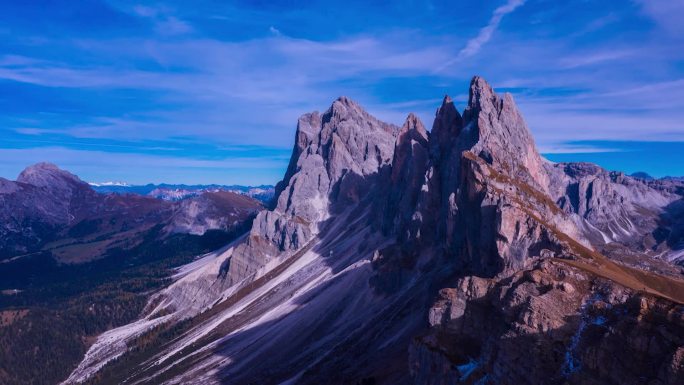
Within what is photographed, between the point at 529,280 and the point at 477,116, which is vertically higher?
the point at 477,116

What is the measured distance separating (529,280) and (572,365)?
11980mm

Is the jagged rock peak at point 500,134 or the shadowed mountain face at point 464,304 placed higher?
the jagged rock peak at point 500,134

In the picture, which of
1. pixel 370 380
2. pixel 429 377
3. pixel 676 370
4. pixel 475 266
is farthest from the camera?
pixel 475 266

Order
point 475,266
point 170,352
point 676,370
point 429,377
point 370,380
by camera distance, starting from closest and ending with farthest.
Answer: point 676,370
point 429,377
point 370,380
point 475,266
point 170,352

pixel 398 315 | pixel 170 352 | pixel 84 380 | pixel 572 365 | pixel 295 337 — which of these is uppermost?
pixel 572 365

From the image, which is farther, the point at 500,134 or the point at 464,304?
the point at 500,134

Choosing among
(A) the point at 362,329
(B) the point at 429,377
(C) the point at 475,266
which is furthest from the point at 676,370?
(A) the point at 362,329

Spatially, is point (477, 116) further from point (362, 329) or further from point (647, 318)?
point (647, 318)

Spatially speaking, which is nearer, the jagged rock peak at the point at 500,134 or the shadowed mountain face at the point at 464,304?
the shadowed mountain face at the point at 464,304

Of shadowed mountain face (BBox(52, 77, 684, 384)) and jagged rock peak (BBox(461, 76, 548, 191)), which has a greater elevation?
A: jagged rock peak (BBox(461, 76, 548, 191))

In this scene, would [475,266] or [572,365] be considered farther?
[475,266]

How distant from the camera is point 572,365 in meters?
42.3

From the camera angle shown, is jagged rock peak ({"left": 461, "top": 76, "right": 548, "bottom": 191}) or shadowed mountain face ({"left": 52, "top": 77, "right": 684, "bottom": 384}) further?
jagged rock peak ({"left": 461, "top": 76, "right": 548, "bottom": 191})

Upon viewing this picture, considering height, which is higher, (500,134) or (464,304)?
(500,134)
